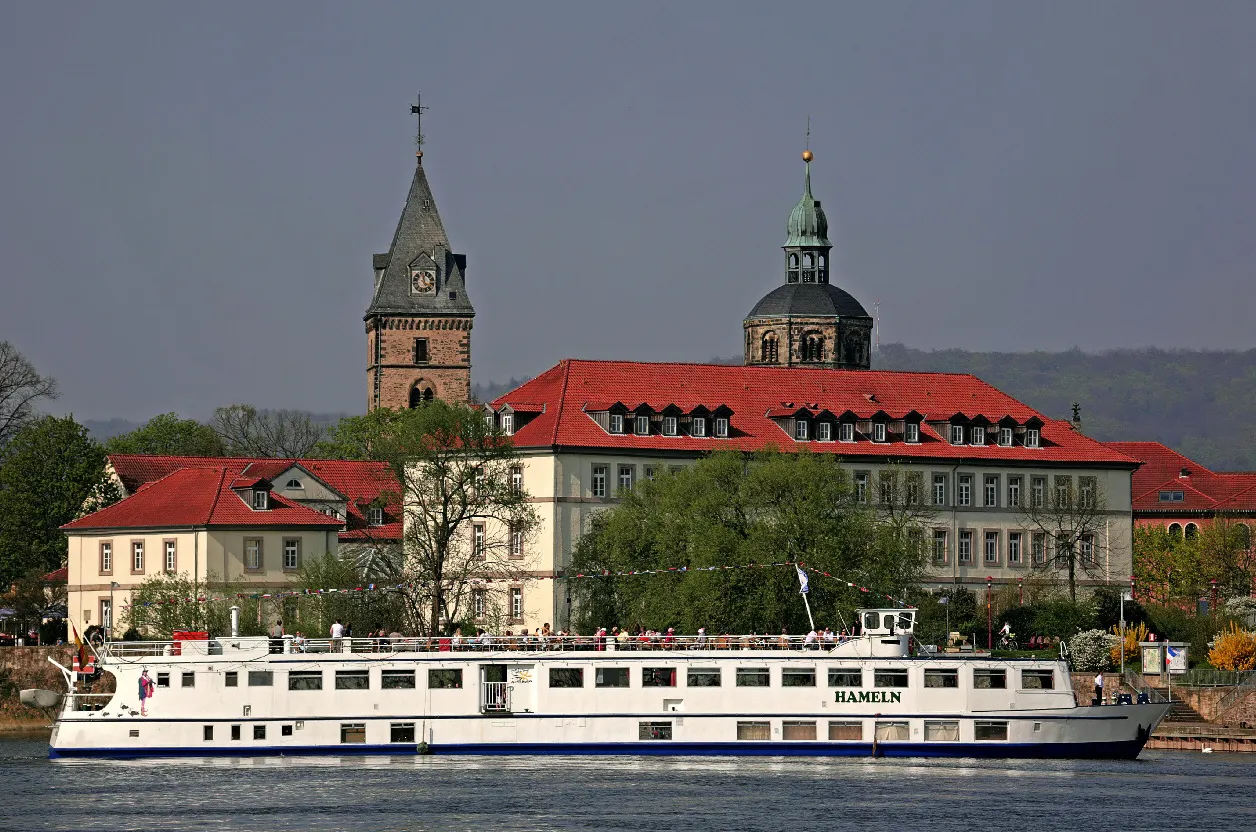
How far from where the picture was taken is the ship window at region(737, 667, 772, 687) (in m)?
71.9

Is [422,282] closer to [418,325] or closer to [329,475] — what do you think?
[418,325]

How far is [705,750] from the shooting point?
71.6m

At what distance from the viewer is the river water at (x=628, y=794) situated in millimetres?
58750

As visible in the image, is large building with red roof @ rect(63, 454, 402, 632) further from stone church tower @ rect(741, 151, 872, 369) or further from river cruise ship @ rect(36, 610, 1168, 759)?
stone church tower @ rect(741, 151, 872, 369)

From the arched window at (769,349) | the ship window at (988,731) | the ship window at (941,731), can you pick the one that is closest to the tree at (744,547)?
the ship window at (941,731)

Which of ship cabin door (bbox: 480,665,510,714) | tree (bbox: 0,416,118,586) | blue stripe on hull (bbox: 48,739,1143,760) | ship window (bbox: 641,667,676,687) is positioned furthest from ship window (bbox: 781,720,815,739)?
tree (bbox: 0,416,118,586)

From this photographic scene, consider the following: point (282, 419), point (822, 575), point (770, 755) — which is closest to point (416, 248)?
point (282, 419)

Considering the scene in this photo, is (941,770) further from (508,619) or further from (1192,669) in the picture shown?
(508,619)

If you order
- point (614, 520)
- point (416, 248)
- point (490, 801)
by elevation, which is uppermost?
point (416, 248)

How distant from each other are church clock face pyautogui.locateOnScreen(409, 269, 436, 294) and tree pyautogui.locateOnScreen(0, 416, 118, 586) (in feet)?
142

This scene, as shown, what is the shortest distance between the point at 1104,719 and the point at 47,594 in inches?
2117

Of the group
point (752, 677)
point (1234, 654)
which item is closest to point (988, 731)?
point (752, 677)

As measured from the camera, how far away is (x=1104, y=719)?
235 feet

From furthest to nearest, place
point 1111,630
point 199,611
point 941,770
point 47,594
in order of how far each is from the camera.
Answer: point 47,594
point 1111,630
point 199,611
point 941,770
